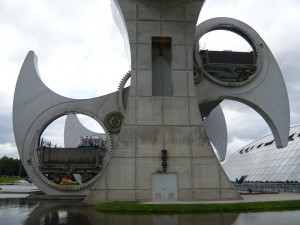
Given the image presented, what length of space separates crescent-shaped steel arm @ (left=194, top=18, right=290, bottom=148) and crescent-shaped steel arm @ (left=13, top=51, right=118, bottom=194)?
7.85 m

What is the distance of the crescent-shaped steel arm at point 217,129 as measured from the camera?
45406 millimetres

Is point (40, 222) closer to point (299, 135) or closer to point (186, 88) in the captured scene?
point (186, 88)

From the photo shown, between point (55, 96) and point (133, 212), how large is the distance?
1618cm

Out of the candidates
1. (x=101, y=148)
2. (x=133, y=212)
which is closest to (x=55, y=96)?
(x=101, y=148)

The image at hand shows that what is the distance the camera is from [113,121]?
2811 cm

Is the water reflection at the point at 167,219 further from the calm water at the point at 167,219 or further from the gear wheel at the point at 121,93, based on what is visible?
the gear wheel at the point at 121,93

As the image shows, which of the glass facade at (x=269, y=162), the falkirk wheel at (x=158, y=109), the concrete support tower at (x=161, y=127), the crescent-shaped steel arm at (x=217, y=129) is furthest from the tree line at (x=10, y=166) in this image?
the concrete support tower at (x=161, y=127)

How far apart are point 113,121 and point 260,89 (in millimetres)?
12022

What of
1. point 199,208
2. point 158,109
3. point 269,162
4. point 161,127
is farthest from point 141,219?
point 269,162

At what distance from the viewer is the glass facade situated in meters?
36.5

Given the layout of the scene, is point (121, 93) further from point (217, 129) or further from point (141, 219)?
point (217, 129)

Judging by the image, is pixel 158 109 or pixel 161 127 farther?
pixel 158 109

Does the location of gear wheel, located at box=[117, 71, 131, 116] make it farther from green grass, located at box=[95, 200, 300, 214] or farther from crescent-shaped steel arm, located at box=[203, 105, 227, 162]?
crescent-shaped steel arm, located at box=[203, 105, 227, 162]

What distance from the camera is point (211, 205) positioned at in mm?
16203
